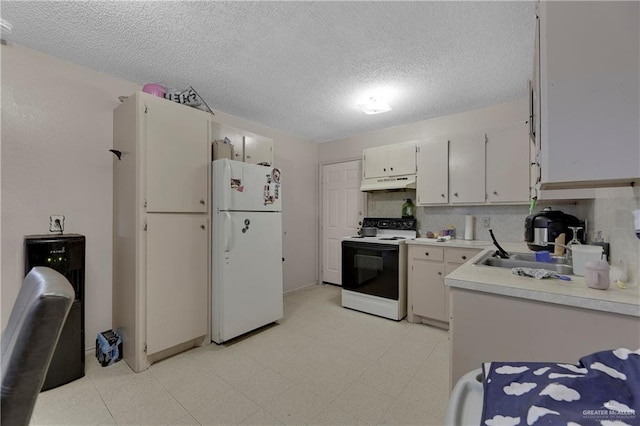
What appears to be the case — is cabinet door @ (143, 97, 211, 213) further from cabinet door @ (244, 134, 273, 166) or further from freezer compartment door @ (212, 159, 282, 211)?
cabinet door @ (244, 134, 273, 166)

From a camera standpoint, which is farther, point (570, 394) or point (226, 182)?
point (226, 182)

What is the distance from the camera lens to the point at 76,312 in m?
1.97

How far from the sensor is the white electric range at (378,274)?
3107 mm

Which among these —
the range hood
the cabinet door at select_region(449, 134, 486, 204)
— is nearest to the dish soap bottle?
the range hood

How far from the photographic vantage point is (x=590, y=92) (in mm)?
880

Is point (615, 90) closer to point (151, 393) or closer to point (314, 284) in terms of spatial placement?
point (151, 393)

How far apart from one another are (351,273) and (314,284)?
4.36ft

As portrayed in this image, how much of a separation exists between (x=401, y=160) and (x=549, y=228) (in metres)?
1.86

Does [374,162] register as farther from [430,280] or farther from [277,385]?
[277,385]

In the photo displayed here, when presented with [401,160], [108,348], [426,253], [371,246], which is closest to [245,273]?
[108,348]

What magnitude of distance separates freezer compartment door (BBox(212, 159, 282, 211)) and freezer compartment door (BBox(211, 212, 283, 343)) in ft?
0.31

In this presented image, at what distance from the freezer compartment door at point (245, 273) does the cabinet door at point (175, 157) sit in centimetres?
33

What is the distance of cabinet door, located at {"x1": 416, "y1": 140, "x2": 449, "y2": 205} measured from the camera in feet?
10.5

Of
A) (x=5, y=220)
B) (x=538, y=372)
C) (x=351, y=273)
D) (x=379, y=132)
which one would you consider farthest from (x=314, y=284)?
(x=538, y=372)
